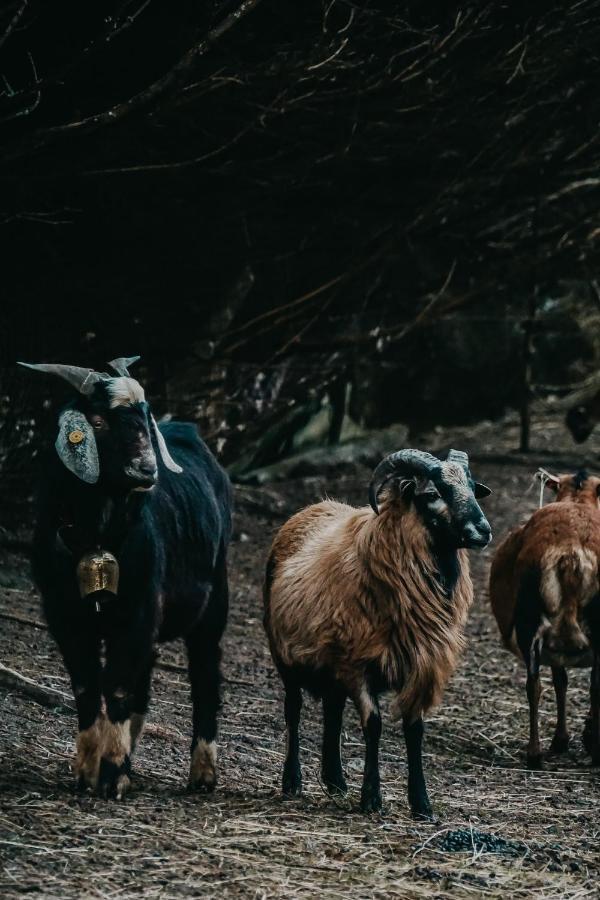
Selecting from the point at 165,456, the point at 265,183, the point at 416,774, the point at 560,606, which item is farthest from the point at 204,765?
the point at 265,183

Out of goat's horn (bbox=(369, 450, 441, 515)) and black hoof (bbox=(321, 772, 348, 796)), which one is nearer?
goat's horn (bbox=(369, 450, 441, 515))

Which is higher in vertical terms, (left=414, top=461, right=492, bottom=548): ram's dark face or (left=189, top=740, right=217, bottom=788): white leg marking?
(left=414, top=461, right=492, bottom=548): ram's dark face

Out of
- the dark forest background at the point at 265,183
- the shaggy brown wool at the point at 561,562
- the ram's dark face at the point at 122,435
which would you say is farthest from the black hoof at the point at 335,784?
the dark forest background at the point at 265,183

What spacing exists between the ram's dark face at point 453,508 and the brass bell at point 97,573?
54.5 inches

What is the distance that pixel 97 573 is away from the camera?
560 cm

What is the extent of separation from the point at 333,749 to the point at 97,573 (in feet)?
4.71

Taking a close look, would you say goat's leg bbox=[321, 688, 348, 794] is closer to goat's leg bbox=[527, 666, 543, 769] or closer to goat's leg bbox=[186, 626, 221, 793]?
goat's leg bbox=[186, 626, 221, 793]

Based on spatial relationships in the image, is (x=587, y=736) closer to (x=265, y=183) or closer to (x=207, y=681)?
(x=207, y=681)

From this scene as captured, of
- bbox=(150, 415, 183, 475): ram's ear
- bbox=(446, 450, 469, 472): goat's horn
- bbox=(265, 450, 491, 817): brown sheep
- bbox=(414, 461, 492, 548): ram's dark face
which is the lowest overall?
bbox=(265, 450, 491, 817): brown sheep

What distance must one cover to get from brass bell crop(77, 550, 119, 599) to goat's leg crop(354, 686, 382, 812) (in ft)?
3.88

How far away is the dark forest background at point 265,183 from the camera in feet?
27.8

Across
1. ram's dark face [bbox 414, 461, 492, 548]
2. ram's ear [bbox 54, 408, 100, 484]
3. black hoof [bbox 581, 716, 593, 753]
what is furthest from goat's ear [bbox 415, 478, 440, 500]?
black hoof [bbox 581, 716, 593, 753]

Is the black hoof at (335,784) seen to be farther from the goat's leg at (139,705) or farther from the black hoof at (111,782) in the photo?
the black hoof at (111,782)

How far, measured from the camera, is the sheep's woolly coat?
5906 millimetres
